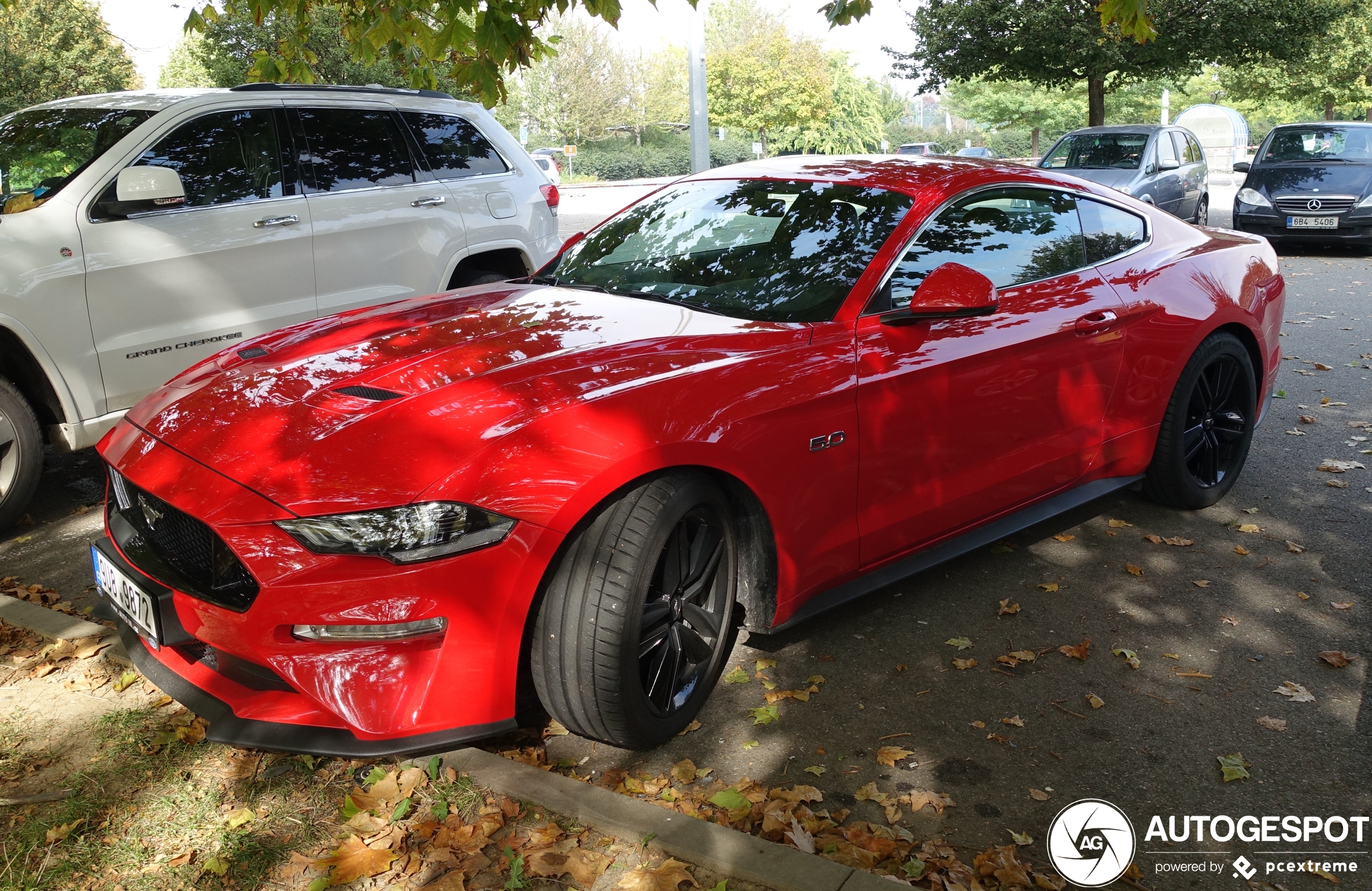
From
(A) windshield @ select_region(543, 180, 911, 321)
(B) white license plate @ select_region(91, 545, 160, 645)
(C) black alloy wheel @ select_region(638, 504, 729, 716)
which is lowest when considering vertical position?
(C) black alloy wheel @ select_region(638, 504, 729, 716)

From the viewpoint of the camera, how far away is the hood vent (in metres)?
2.99

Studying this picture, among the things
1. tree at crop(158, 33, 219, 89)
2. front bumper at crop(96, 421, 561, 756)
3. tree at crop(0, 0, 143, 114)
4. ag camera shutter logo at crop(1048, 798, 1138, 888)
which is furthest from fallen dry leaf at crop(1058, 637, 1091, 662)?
tree at crop(158, 33, 219, 89)

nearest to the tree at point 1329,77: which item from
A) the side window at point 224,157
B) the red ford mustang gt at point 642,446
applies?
the red ford mustang gt at point 642,446

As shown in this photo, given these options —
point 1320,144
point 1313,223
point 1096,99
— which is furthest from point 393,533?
point 1096,99

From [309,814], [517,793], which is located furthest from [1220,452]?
[309,814]

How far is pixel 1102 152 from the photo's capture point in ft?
48.6

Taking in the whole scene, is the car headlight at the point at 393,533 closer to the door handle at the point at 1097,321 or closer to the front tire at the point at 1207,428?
the door handle at the point at 1097,321

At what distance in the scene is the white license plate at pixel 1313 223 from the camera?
1423cm

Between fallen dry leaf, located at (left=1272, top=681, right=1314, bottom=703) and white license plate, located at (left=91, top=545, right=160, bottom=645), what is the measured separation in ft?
11.1

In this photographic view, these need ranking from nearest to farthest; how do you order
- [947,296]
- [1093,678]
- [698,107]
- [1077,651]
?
[947,296] < [1093,678] < [1077,651] < [698,107]

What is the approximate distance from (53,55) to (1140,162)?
26.2 m

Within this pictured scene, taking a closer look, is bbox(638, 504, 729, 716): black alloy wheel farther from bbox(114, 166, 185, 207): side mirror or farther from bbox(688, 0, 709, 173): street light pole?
bbox(688, 0, 709, 173): street light pole

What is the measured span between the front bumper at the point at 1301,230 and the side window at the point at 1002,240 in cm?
1195

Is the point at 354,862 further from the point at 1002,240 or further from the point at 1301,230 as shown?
the point at 1301,230
